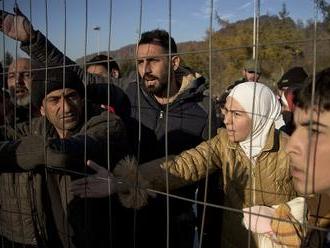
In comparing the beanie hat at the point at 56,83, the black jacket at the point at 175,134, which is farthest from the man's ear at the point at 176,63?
the beanie hat at the point at 56,83

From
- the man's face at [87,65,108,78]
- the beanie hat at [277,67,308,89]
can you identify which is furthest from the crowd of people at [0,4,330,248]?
the beanie hat at [277,67,308,89]

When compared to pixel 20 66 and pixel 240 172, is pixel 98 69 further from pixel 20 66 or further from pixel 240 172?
pixel 240 172

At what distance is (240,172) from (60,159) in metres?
0.56

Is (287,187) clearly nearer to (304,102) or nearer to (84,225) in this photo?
(304,102)

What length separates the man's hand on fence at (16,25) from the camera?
1.78 m

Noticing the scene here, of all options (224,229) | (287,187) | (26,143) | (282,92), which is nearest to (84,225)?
(26,143)

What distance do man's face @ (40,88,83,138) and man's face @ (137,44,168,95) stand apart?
0.30 m

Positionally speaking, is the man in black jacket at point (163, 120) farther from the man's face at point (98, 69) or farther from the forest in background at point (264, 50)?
the man's face at point (98, 69)

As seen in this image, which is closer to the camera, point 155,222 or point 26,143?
point 26,143

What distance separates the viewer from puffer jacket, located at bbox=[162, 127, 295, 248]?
1447 millimetres

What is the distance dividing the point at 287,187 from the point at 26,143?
80 centimetres

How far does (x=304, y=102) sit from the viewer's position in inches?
39.9

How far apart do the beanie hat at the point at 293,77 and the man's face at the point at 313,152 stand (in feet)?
6.30

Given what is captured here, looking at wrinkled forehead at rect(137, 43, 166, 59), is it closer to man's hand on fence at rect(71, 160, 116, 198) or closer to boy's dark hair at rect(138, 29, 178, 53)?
boy's dark hair at rect(138, 29, 178, 53)
